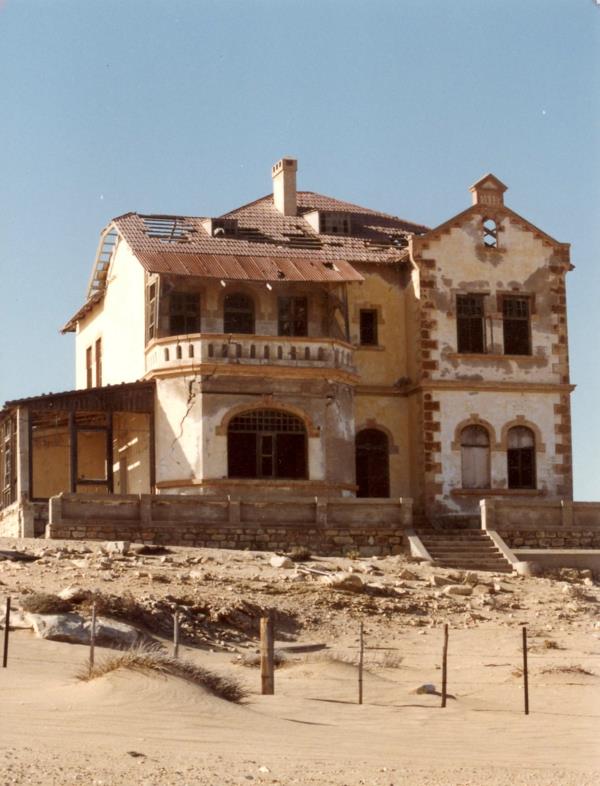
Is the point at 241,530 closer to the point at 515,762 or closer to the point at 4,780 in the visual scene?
the point at 515,762

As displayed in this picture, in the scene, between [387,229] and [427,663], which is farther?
[387,229]

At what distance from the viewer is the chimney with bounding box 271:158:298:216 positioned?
50500 millimetres

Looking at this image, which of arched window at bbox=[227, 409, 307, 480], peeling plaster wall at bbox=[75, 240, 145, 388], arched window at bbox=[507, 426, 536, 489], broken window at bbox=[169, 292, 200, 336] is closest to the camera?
arched window at bbox=[227, 409, 307, 480]

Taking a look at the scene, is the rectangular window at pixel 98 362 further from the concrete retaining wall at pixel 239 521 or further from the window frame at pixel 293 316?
the concrete retaining wall at pixel 239 521

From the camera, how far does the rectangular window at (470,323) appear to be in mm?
46781

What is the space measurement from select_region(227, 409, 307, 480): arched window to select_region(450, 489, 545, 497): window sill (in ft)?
15.1

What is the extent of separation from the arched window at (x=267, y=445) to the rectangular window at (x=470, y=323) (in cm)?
565

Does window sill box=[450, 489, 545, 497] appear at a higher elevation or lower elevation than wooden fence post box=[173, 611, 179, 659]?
higher

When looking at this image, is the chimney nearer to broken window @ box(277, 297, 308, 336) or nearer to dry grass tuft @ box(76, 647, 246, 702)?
broken window @ box(277, 297, 308, 336)

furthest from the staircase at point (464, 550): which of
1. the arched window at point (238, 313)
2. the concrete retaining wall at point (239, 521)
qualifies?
the arched window at point (238, 313)

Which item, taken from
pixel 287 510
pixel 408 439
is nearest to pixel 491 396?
pixel 408 439

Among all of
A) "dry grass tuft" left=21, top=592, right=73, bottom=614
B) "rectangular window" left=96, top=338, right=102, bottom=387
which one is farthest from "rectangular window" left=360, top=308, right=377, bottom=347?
"dry grass tuft" left=21, top=592, right=73, bottom=614

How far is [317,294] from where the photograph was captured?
45656 mm

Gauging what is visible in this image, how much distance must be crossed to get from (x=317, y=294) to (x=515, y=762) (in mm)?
25552
